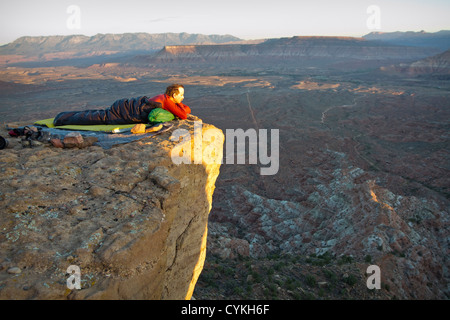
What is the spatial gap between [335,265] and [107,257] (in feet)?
18.7

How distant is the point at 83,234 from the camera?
93.8 inches

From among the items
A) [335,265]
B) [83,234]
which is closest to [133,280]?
[83,234]

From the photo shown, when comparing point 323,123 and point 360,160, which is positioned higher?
point 323,123

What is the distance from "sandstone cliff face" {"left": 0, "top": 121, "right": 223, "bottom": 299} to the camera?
2.07 m

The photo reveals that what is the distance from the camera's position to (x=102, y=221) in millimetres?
2551

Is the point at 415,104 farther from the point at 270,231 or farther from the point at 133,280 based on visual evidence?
the point at 133,280

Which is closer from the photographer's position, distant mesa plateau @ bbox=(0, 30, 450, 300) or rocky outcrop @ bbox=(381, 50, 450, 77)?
distant mesa plateau @ bbox=(0, 30, 450, 300)
